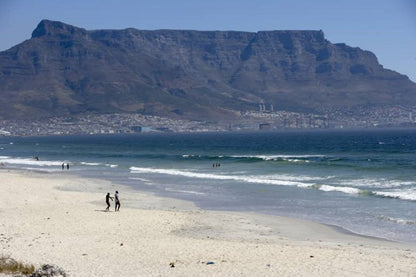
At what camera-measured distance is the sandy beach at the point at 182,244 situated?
1847cm

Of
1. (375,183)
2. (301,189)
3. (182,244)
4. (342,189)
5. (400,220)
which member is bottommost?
(182,244)

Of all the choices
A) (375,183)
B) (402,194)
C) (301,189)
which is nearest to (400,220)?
(402,194)

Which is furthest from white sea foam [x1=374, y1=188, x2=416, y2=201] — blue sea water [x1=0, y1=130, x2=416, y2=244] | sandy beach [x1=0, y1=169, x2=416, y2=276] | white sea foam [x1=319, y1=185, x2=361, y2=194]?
sandy beach [x1=0, y1=169, x2=416, y2=276]

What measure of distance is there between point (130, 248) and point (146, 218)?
8145 millimetres

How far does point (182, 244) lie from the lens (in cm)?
2275

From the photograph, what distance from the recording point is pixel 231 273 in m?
17.9

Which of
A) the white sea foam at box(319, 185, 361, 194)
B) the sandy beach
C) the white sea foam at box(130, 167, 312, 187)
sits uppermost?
the white sea foam at box(130, 167, 312, 187)

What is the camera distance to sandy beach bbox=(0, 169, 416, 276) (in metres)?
18.5

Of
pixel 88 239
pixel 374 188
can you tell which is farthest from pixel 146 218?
pixel 374 188

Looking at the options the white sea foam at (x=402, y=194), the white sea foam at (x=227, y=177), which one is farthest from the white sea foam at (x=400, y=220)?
the white sea foam at (x=227, y=177)

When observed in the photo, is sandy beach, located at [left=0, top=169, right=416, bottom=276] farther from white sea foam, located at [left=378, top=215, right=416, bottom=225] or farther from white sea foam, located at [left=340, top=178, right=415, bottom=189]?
white sea foam, located at [left=340, top=178, right=415, bottom=189]

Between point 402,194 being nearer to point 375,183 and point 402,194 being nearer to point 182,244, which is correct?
point 375,183

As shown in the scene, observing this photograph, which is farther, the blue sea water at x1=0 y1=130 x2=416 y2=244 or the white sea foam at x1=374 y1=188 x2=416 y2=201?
the white sea foam at x1=374 y1=188 x2=416 y2=201

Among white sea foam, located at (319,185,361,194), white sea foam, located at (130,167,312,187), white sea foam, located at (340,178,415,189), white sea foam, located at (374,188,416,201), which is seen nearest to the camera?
white sea foam, located at (374,188,416,201)
